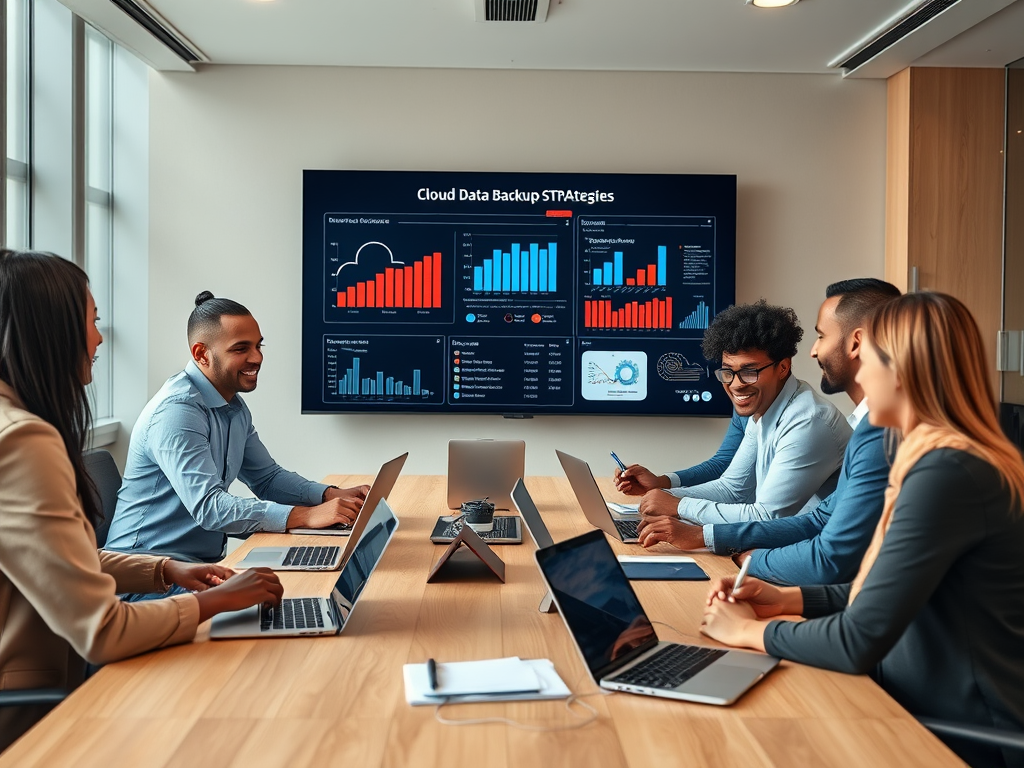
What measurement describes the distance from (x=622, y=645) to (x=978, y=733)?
56 centimetres

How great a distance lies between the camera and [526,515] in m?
2.04

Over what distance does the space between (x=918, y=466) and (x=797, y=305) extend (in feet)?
11.5

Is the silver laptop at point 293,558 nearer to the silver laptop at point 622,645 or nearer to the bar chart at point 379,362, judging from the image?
the silver laptop at point 622,645

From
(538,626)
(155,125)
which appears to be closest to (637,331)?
(155,125)

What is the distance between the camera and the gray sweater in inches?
56.8

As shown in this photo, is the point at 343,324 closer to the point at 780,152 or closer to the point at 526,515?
the point at 780,152

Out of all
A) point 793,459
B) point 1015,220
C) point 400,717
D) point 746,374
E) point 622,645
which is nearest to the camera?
point 400,717

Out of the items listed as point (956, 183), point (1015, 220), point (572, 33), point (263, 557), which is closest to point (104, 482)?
point (263, 557)

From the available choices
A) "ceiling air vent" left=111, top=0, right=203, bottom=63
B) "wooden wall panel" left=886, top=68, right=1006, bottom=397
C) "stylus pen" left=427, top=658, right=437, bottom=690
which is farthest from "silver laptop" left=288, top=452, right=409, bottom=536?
"wooden wall panel" left=886, top=68, right=1006, bottom=397

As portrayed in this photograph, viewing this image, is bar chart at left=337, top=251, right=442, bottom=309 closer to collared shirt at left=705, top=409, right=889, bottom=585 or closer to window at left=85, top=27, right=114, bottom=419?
window at left=85, top=27, right=114, bottom=419

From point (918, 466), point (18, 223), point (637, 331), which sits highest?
point (18, 223)

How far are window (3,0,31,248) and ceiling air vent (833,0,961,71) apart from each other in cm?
387

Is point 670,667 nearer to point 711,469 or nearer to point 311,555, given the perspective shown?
point 311,555

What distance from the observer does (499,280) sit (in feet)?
15.4
